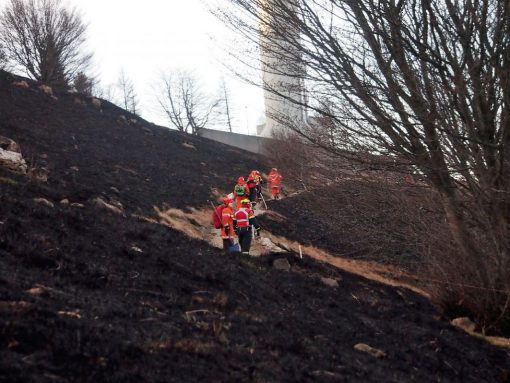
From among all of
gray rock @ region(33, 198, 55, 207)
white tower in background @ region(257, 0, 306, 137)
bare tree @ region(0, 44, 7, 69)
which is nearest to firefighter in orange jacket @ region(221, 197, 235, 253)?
gray rock @ region(33, 198, 55, 207)

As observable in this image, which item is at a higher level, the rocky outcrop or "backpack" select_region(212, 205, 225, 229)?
the rocky outcrop

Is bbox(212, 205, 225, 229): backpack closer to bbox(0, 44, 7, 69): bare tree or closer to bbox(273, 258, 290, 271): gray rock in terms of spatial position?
bbox(273, 258, 290, 271): gray rock

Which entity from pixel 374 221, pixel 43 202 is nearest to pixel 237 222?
pixel 374 221

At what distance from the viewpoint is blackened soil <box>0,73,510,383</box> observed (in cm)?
369

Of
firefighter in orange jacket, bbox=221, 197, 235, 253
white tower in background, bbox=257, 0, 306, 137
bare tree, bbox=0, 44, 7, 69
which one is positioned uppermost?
bare tree, bbox=0, 44, 7, 69

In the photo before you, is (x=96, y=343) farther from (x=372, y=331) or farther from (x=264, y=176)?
(x=264, y=176)

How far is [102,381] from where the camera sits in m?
3.21

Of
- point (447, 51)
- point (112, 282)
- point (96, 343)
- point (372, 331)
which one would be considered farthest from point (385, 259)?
point (96, 343)

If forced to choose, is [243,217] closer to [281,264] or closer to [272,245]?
[281,264]

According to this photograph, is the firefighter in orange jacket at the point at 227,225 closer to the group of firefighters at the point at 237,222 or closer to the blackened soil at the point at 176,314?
the group of firefighters at the point at 237,222

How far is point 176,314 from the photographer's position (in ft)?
17.7

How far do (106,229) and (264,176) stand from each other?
21.3 meters

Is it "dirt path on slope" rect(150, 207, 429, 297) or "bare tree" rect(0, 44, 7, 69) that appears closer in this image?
"dirt path on slope" rect(150, 207, 429, 297)

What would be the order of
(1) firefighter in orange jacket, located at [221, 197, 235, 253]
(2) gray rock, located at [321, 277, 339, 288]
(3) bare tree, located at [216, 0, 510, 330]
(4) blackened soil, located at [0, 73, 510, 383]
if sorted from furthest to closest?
(1) firefighter in orange jacket, located at [221, 197, 235, 253] → (2) gray rock, located at [321, 277, 339, 288] → (3) bare tree, located at [216, 0, 510, 330] → (4) blackened soil, located at [0, 73, 510, 383]
